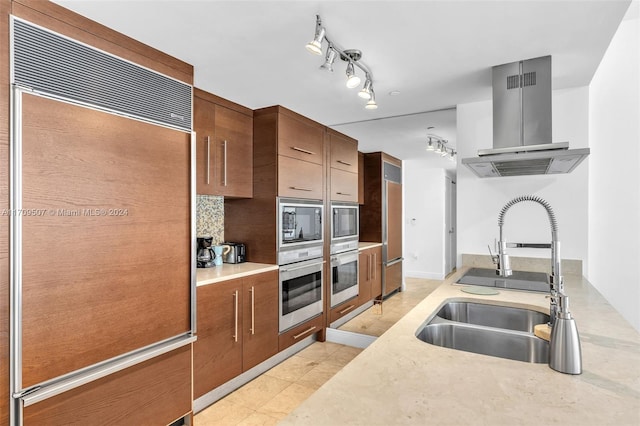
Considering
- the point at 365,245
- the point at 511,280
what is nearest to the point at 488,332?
the point at 511,280

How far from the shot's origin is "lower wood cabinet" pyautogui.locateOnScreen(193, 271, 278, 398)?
2.12 m

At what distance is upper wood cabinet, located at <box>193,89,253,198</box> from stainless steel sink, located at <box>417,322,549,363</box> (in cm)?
177

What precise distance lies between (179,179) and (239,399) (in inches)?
59.5

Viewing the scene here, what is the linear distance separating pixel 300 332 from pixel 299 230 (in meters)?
0.89

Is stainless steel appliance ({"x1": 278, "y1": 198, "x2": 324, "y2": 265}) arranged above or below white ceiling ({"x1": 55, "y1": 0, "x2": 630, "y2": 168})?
below

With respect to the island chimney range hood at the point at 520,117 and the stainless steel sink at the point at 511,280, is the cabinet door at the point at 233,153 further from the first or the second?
the stainless steel sink at the point at 511,280

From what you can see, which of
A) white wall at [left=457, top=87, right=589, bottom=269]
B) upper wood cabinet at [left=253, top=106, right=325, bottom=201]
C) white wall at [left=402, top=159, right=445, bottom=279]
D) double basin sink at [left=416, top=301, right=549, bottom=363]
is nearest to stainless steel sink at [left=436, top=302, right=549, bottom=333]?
double basin sink at [left=416, top=301, right=549, bottom=363]

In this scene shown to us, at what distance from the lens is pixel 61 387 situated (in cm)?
138

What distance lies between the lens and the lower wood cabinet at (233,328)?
2.12 metres

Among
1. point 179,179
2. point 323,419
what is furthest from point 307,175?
point 323,419

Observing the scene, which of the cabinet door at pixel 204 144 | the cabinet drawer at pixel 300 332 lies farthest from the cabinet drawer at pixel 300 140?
the cabinet drawer at pixel 300 332

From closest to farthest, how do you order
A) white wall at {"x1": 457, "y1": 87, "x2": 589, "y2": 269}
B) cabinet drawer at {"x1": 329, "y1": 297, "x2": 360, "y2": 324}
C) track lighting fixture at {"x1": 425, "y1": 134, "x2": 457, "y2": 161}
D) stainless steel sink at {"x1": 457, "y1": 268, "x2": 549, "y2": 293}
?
stainless steel sink at {"x1": 457, "y1": 268, "x2": 549, "y2": 293}
white wall at {"x1": 457, "y1": 87, "x2": 589, "y2": 269}
cabinet drawer at {"x1": 329, "y1": 297, "x2": 360, "y2": 324}
track lighting fixture at {"x1": 425, "y1": 134, "x2": 457, "y2": 161}

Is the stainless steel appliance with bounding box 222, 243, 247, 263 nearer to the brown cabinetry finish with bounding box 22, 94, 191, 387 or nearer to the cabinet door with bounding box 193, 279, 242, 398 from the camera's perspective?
the cabinet door with bounding box 193, 279, 242, 398

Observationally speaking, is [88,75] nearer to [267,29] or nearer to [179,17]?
[179,17]
